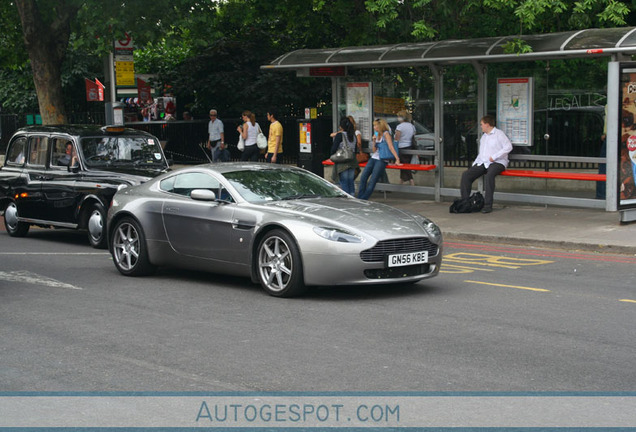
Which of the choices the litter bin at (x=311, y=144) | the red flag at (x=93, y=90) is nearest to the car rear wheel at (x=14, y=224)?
the litter bin at (x=311, y=144)

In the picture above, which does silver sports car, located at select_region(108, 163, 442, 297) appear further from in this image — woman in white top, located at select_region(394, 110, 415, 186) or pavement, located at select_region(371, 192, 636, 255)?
woman in white top, located at select_region(394, 110, 415, 186)

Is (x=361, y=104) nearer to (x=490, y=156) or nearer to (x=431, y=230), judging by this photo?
(x=490, y=156)

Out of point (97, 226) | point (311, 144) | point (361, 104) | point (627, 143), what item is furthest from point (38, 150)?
point (627, 143)

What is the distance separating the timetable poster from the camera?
14.1 m

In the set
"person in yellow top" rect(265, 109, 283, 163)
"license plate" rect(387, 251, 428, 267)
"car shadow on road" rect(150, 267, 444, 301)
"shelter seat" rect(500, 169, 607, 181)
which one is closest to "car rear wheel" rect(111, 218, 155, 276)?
"car shadow on road" rect(150, 267, 444, 301)

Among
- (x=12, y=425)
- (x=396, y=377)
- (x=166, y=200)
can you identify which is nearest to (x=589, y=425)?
(x=396, y=377)

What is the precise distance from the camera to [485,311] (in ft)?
28.6

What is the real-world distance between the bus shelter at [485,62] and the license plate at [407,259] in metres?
5.85

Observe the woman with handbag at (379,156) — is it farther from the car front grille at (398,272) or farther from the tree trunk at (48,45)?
the tree trunk at (48,45)

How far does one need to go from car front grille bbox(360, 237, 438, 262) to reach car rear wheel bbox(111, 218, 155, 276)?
3.10 metres

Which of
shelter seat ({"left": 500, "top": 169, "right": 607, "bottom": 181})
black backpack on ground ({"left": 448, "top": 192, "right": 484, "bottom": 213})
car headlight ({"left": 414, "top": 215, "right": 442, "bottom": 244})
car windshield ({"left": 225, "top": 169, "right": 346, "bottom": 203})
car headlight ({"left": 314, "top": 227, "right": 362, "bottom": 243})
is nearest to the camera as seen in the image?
car headlight ({"left": 314, "top": 227, "right": 362, "bottom": 243})

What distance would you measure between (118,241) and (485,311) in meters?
4.78

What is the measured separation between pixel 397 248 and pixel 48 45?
16680 millimetres

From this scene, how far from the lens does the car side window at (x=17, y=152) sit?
15758 millimetres
